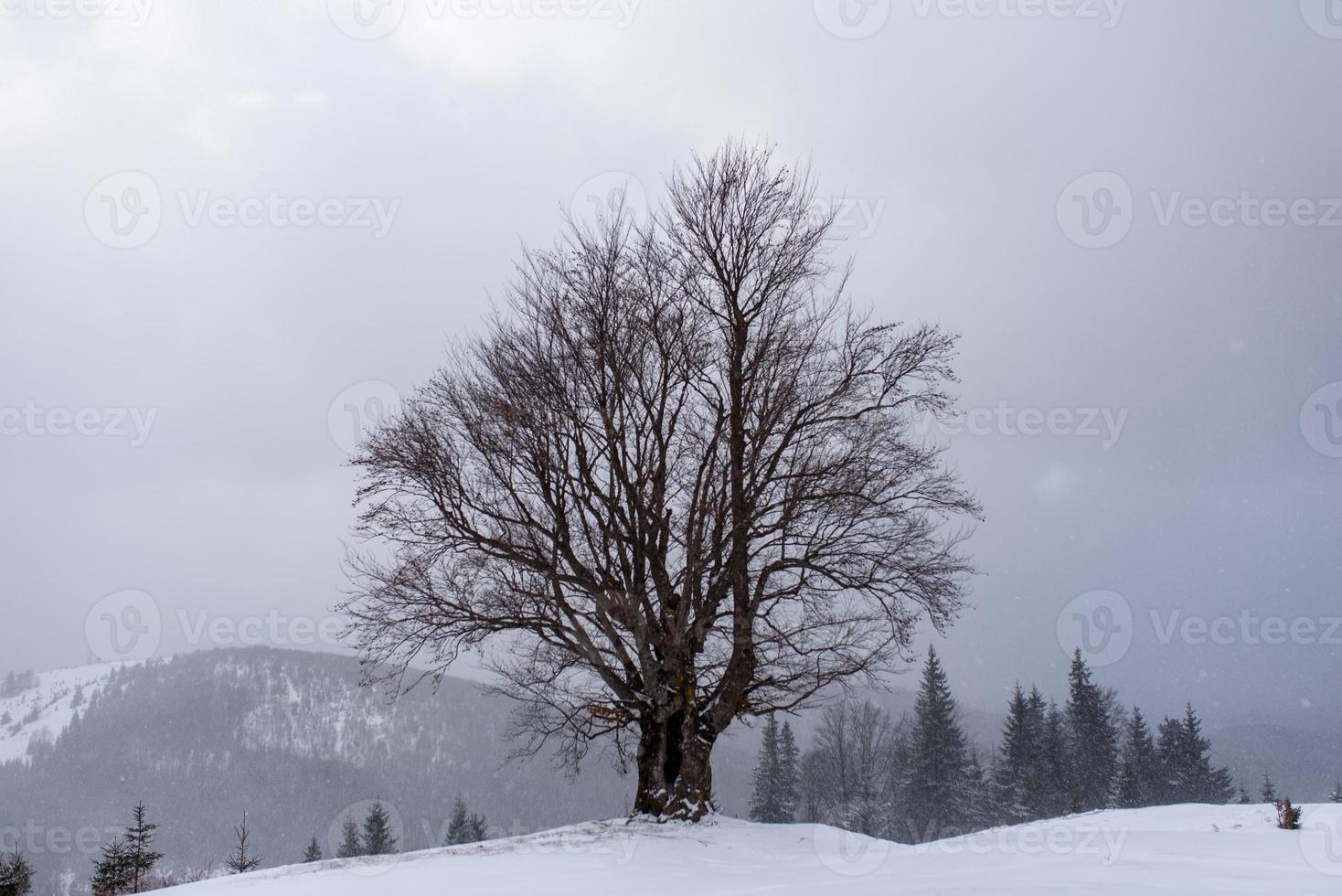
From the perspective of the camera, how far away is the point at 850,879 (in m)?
7.71

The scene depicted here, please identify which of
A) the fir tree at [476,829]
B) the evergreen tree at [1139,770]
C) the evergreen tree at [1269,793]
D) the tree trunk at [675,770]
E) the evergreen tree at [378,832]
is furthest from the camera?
the fir tree at [476,829]

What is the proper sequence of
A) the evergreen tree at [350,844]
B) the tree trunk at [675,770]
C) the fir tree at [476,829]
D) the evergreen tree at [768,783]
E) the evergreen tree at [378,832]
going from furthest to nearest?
the fir tree at [476,829] < the evergreen tree at [768,783] < the evergreen tree at [350,844] < the evergreen tree at [378,832] < the tree trunk at [675,770]

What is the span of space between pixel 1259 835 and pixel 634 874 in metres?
6.81

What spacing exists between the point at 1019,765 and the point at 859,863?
152 feet

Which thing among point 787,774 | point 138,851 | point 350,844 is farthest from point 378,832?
point 787,774

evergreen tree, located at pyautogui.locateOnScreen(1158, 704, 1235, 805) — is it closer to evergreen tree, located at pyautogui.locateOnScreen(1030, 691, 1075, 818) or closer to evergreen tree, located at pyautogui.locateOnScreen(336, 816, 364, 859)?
evergreen tree, located at pyautogui.locateOnScreen(1030, 691, 1075, 818)

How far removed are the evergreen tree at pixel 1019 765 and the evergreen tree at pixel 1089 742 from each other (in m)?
2.05

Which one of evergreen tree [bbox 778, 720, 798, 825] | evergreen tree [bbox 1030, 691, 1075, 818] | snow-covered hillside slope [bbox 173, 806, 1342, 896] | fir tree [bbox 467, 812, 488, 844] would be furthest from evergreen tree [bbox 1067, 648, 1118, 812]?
snow-covered hillside slope [bbox 173, 806, 1342, 896]

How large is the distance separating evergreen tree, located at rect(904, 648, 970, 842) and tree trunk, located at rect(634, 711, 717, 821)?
37.9 metres

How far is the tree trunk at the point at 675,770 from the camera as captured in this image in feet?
40.6

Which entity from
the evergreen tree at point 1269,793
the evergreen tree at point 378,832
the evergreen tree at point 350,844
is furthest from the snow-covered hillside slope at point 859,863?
the evergreen tree at point 350,844

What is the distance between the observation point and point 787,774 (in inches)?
2158

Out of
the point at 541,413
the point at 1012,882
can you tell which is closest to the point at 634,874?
the point at 1012,882

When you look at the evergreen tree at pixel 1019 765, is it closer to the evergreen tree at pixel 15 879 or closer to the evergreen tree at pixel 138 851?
the evergreen tree at pixel 138 851
